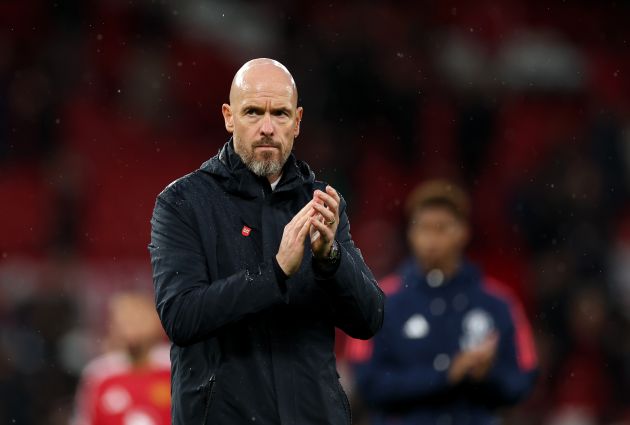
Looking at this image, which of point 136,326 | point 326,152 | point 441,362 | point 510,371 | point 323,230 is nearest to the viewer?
point 323,230

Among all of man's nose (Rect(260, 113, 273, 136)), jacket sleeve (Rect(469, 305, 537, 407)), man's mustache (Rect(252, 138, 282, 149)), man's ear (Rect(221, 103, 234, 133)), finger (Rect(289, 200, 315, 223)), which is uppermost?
man's ear (Rect(221, 103, 234, 133))

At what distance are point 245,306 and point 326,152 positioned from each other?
9461 millimetres

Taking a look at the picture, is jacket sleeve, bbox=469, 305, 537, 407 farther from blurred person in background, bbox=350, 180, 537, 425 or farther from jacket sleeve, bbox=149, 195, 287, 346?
jacket sleeve, bbox=149, 195, 287, 346

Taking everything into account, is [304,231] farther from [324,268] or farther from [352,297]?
[352,297]

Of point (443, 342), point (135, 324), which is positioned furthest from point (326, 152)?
point (443, 342)

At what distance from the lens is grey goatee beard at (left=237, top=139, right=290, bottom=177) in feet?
13.0

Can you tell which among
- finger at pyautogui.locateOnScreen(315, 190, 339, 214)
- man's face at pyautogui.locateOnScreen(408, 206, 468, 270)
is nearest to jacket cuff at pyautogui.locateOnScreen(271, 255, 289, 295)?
finger at pyautogui.locateOnScreen(315, 190, 339, 214)

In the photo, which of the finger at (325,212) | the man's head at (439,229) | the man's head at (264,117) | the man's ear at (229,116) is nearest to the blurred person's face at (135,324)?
the man's head at (439,229)

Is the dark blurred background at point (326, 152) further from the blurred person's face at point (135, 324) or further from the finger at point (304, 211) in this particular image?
the finger at point (304, 211)

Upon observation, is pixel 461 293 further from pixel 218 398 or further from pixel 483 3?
pixel 483 3

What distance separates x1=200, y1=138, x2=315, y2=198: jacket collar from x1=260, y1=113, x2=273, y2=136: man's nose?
12 cm

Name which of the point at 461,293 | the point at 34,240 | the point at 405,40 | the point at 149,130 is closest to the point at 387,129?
the point at 405,40

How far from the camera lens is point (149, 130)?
47.1 ft

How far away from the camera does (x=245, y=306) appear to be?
3742mm
